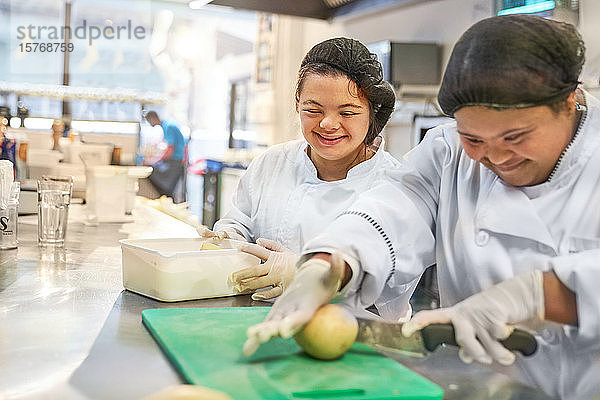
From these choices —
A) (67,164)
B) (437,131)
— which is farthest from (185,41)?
(437,131)

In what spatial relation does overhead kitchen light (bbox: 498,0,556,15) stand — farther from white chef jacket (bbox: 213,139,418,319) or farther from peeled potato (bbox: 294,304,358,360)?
peeled potato (bbox: 294,304,358,360)

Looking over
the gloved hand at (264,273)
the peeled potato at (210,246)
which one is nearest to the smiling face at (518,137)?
the gloved hand at (264,273)

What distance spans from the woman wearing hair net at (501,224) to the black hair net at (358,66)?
1.61ft

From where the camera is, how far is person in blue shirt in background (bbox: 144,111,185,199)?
20.4 ft

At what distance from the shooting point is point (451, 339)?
0.86 metres

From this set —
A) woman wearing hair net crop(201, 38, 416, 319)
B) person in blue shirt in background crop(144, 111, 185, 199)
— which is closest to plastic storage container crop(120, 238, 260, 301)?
woman wearing hair net crop(201, 38, 416, 319)

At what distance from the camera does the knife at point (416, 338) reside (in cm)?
86

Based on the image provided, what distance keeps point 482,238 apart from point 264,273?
1.43 ft

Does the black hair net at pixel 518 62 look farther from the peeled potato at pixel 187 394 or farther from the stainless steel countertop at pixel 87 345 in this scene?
the peeled potato at pixel 187 394

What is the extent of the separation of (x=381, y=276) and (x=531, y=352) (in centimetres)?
25

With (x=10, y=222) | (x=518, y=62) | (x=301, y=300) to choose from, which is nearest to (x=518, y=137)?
(x=518, y=62)

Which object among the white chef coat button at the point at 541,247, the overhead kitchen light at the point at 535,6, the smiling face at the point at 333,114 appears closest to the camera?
the white chef coat button at the point at 541,247

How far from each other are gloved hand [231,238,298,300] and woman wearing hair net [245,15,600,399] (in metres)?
0.21

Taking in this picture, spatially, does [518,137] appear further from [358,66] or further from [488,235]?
[358,66]
